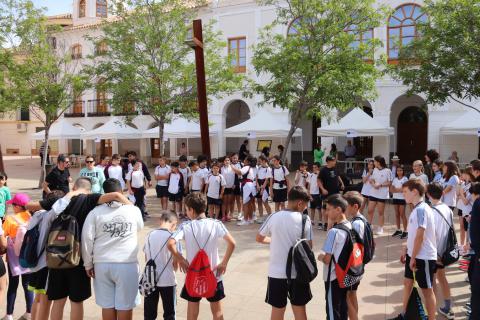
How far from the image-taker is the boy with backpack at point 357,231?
4.12 metres

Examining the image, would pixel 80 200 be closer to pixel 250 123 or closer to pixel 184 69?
pixel 184 69

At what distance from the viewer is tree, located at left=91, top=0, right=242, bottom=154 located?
1502 centimetres

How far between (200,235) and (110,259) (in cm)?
82

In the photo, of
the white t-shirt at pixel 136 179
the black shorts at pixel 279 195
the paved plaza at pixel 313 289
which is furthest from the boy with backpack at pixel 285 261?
the white t-shirt at pixel 136 179

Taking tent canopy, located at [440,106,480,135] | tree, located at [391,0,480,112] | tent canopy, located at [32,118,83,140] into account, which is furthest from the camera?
tent canopy, located at [32,118,83,140]

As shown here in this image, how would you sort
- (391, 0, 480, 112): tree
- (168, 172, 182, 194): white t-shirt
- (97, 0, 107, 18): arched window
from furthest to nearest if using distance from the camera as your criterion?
(97, 0, 107, 18): arched window < (391, 0, 480, 112): tree < (168, 172, 182, 194): white t-shirt

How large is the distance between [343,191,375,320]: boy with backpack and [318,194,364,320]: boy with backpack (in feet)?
0.40

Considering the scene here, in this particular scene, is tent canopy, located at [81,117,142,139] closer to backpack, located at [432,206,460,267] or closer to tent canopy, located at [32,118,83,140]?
tent canopy, located at [32,118,83,140]

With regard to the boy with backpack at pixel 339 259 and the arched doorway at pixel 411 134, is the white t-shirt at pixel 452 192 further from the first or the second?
the arched doorway at pixel 411 134

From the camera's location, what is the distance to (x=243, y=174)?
10375 mm

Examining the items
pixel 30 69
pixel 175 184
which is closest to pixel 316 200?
pixel 175 184

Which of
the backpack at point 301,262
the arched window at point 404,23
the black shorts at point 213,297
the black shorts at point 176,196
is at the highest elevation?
the arched window at point 404,23

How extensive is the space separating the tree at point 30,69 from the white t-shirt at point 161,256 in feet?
46.9

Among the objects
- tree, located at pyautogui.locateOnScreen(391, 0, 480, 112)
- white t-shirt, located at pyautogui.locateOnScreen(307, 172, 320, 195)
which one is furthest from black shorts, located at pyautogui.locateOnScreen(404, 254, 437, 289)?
tree, located at pyautogui.locateOnScreen(391, 0, 480, 112)
